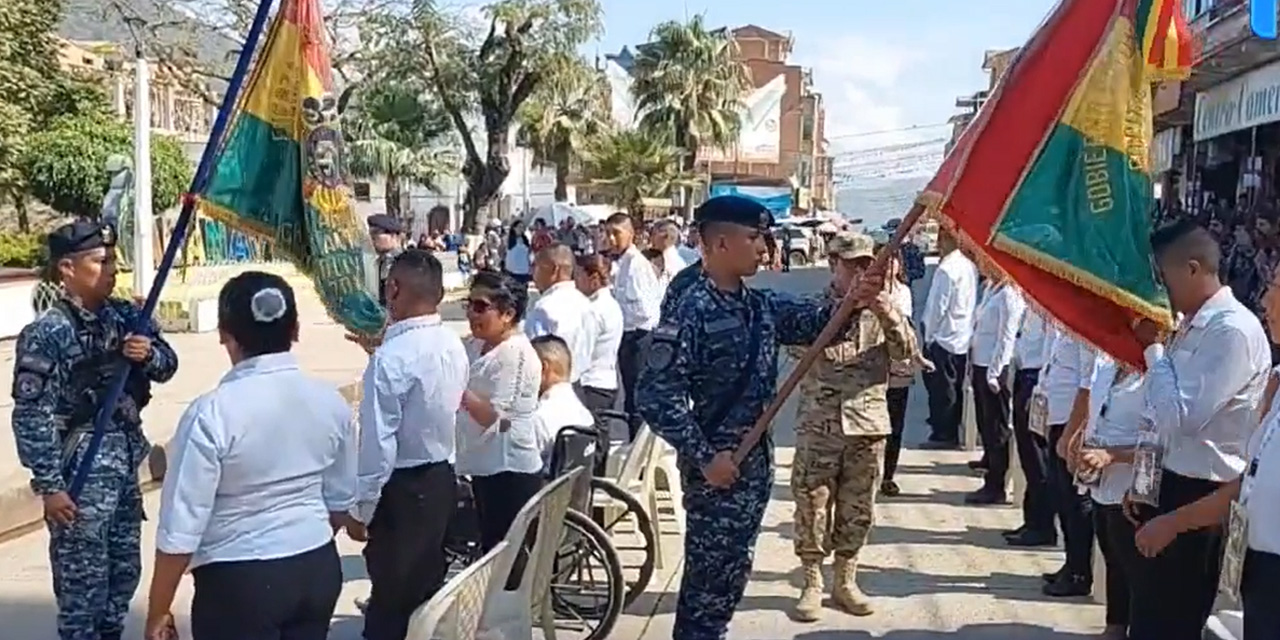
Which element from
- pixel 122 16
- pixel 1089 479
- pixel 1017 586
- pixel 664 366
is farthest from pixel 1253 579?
pixel 122 16

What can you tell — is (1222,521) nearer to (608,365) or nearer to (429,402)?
(429,402)

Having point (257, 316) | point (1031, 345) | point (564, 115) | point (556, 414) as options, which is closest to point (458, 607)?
point (257, 316)

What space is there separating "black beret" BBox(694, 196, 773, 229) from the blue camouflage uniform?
0.69 feet

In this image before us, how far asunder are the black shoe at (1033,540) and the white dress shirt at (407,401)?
174 inches

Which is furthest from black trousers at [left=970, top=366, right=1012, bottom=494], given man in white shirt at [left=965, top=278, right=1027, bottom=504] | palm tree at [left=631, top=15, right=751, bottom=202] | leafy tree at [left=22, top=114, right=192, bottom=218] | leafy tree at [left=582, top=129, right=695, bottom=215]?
palm tree at [left=631, top=15, right=751, bottom=202]

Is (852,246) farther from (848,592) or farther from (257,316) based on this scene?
(257,316)

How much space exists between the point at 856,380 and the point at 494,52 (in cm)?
3380

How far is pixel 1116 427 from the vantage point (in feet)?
17.3

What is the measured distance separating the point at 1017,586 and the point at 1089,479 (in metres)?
2.63

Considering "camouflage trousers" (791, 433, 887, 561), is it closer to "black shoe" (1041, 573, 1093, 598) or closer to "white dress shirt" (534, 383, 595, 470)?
"white dress shirt" (534, 383, 595, 470)

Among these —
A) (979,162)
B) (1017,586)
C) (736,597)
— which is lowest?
(1017,586)

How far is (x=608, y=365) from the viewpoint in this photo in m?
9.59

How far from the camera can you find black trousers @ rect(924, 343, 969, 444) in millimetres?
11141

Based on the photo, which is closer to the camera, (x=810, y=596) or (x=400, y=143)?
(x=810, y=596)
